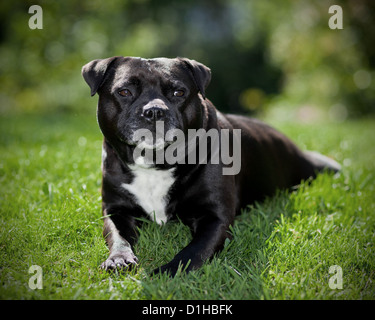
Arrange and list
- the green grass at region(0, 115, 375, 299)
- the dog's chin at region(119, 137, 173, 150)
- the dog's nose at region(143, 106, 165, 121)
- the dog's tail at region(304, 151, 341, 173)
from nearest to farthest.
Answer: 1. the green grass at region(0, 115, 375, 299)
2. the dog's nose at region(143, 106, 165, 121)
3. the dog's chin at region(119, 137, 173, 150)
4. the dog's tail at region(304, 151, 341, 173)

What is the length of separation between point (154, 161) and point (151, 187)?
0.63 ft

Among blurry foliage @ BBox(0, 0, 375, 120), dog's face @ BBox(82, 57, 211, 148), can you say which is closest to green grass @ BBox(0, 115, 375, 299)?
dog's face @ BBox(82, 57, 211, 148)

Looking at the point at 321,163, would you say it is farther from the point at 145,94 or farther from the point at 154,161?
the point at 145,94

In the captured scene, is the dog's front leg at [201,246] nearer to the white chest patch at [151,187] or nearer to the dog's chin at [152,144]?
the white chest patch at [151,187]

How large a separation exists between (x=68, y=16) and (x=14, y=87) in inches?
99.7

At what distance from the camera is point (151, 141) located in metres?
2.71

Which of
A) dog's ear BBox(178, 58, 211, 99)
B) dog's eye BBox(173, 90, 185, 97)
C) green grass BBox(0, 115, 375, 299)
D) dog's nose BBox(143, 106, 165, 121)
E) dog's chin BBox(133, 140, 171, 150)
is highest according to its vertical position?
dog's ear BBox(178, 58, 211, 99)

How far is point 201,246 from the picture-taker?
8.50ft

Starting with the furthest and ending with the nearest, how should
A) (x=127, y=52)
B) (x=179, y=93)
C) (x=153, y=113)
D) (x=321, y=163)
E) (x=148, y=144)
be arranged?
(x=127, y=52), (x=321, y=163), (x=179, y=93), (x=148, y=144), (x=153, y=113)

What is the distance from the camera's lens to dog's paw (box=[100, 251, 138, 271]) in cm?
243

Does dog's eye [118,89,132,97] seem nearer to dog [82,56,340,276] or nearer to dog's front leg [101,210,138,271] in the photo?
dog [82,56,340,276]

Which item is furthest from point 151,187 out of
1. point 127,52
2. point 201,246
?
point 127,52
